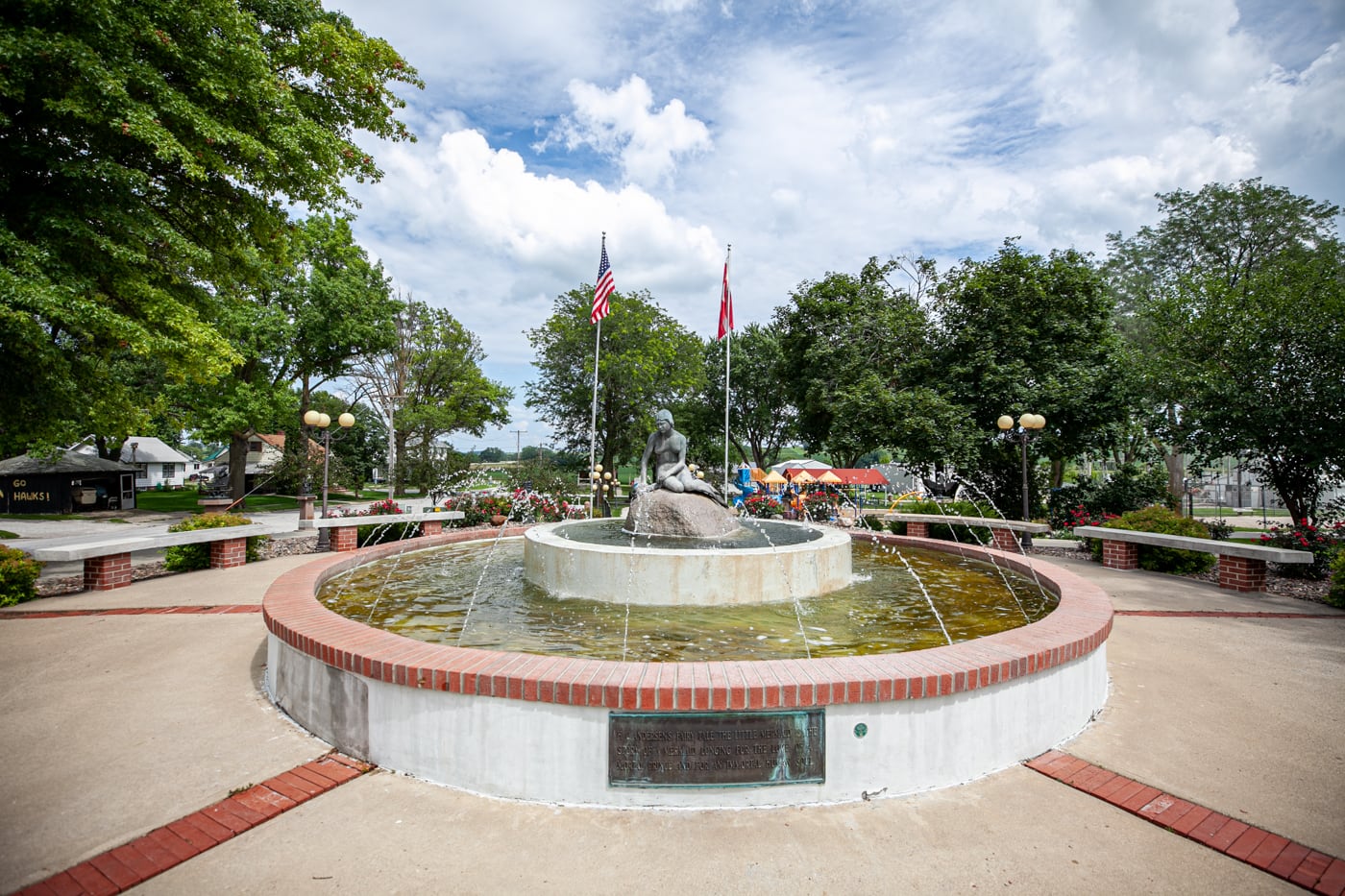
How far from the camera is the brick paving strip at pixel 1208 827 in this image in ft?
9.40

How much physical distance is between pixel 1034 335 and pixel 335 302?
26.5 m

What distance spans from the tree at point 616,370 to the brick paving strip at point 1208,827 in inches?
1209

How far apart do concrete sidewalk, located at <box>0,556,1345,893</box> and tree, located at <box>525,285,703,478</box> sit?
2989 cm

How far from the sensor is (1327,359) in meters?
11.9

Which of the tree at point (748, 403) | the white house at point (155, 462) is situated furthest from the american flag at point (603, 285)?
the white house at point (155, 462)

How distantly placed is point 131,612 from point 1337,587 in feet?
53.8

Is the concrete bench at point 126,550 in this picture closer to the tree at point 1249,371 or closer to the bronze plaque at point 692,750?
the bronze plaque at point 692,750

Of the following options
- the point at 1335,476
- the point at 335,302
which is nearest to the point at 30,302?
the point at 335,302

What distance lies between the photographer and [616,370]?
33594 millimetres

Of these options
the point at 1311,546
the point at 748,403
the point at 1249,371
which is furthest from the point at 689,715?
the point at 748,403

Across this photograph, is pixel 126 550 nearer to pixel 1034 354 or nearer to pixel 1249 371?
pixel 1249 371

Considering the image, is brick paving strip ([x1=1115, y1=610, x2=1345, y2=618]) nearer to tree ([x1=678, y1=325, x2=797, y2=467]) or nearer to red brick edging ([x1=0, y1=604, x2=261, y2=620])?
red brick edging ([x1=0, y1=604, x2=261, y2=620])

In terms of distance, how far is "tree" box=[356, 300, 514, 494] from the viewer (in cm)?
3225

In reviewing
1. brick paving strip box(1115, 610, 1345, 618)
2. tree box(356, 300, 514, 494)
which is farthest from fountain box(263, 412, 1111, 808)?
tree box(356, 300, 514, 494)
